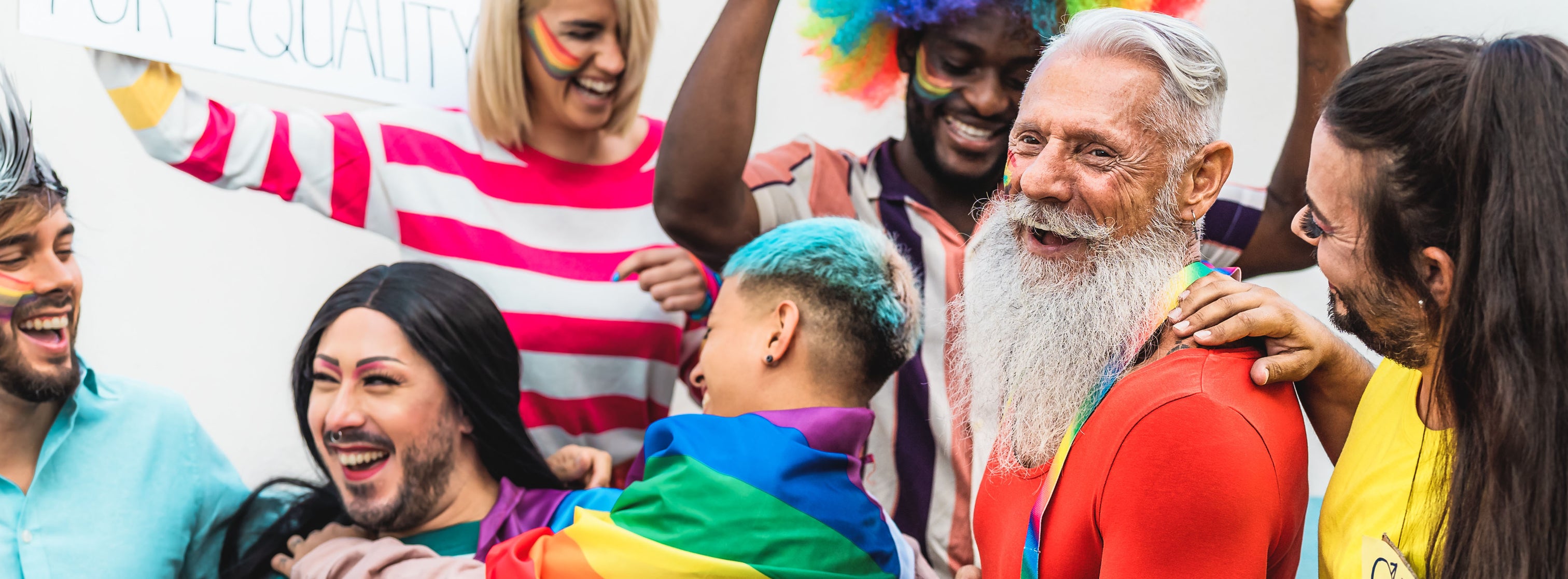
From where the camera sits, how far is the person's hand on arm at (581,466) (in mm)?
2459

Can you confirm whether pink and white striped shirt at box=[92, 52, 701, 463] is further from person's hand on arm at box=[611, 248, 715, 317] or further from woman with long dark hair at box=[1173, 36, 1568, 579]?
woman with long dark hair at box=[1173, 36, 1568, 579]

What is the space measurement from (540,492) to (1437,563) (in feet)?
5.52

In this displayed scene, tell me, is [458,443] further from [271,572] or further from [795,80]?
[795,80]

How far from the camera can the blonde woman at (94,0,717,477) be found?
8.48 ft

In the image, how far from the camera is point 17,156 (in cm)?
233

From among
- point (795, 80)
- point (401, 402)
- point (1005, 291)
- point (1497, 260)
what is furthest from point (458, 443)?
point (1497, 260)

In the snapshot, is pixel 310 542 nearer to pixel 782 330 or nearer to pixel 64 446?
pixel 64 446

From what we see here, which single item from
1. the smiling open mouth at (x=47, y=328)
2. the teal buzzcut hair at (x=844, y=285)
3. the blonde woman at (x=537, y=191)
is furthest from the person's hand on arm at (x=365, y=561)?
the teal buzzcut hair at (x=844, y=285)

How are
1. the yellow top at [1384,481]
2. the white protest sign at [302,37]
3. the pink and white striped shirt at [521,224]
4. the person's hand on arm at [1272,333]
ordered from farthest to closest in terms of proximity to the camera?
the pink and white striped shirt at [521,224] < the white protest sign at [302,37] < the person's hand on arm at [1272,333] < the yellow top at [1384,481]

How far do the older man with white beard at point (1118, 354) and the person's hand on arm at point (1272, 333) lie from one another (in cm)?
3

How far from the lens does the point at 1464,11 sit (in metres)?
2.96

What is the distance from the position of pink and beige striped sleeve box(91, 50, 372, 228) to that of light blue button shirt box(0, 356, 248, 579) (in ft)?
1.67

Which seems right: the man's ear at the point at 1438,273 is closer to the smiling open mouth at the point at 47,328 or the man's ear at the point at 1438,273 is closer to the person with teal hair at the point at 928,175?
the person with teal hair at the point at 928,175

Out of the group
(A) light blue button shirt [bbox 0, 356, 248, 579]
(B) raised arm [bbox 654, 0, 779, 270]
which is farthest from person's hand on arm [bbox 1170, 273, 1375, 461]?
(A) light blue button shirt [bbox 0, 356, 248, 579]
